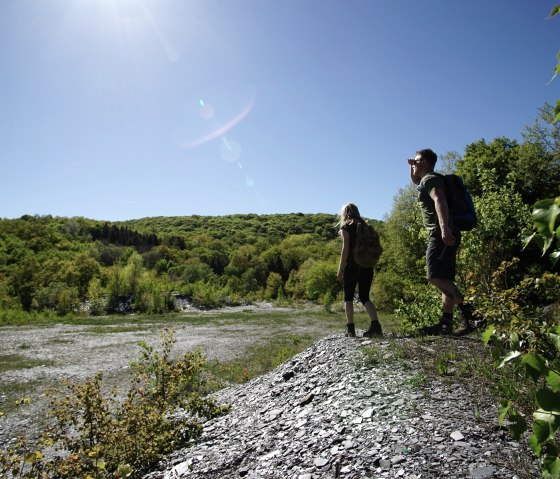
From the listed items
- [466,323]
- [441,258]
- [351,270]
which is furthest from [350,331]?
[441,258]

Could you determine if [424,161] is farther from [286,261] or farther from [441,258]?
[286,261]

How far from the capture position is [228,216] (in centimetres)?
15275

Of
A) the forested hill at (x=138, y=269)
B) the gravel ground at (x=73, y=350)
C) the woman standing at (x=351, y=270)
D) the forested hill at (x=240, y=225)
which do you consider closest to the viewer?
the woman standing at (x=351, y=270)

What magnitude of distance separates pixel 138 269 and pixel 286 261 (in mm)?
31355

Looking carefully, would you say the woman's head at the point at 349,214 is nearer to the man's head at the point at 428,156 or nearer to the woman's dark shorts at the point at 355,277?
the woman's dark shorts at the point at 355,277

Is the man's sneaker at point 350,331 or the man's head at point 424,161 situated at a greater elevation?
the man's head at point 424,161

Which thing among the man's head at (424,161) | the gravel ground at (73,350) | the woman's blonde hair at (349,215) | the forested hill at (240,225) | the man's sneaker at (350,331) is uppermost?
the forested hill at (240,225)

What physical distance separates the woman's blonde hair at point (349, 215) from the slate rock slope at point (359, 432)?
2134 mm

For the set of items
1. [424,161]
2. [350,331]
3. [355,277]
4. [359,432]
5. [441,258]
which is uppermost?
[424,161]

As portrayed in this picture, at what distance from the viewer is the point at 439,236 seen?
18.5 feet

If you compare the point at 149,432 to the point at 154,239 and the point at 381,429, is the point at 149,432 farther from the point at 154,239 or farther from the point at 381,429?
the point at 154,239

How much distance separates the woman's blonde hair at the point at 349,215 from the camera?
272 inches

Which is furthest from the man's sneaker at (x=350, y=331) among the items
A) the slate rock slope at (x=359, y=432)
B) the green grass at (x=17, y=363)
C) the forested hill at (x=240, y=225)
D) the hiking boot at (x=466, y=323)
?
the forested hill at (x=240, y=225)

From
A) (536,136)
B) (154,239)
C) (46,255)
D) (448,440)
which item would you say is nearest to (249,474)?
(448,440)
